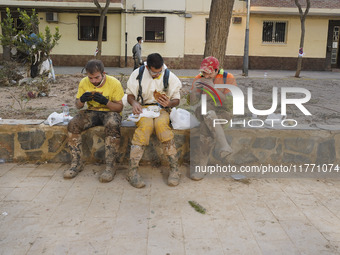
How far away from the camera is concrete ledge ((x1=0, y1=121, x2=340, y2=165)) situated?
15.1 feet

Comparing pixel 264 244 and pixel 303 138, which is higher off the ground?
pixel 303 138

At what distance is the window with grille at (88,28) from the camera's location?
61.9ft

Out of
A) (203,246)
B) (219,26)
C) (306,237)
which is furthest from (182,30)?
(203,246)

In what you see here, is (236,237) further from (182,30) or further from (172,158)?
(182,30)

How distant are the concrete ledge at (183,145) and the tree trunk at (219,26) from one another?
88.1 inches

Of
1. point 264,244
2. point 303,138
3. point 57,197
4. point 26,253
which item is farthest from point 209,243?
point 303,138

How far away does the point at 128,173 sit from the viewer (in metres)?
4.13

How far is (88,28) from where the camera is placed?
18969 mm

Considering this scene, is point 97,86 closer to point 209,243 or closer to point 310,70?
point 209,243

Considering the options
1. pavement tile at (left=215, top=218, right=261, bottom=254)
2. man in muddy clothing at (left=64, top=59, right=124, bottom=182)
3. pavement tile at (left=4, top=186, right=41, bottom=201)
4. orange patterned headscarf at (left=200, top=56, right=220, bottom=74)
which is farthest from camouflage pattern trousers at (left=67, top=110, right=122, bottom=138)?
pavement tile at (left=215, top=218, right=261, bottom=254)

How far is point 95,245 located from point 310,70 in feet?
61.5

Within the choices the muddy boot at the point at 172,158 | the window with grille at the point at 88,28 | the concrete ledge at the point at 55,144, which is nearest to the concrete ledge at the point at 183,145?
the concrete ledge at the point at 55,144

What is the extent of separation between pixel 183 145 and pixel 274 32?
53.9ft

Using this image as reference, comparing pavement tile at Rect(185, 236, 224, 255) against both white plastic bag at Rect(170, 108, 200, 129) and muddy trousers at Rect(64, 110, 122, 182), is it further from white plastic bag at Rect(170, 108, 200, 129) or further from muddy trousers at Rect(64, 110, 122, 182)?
white plastic bag at Rect(170, 108, 200, 129)
